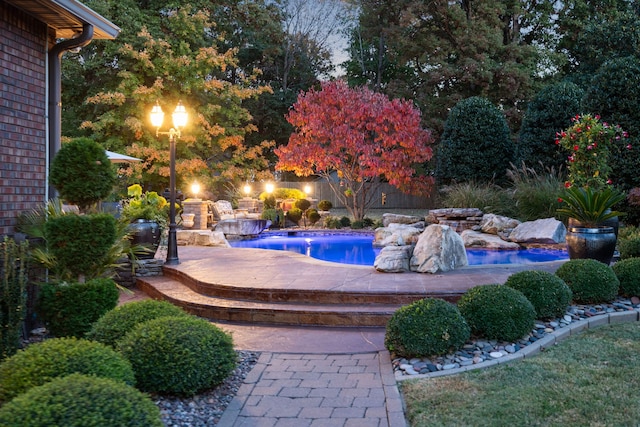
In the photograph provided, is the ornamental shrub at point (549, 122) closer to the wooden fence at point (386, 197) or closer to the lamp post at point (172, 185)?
the wooden fence at point (386, 197)

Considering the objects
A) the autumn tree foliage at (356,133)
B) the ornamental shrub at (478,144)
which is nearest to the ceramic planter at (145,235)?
the autumn tree foliage at (356,133)

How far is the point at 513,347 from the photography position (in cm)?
471

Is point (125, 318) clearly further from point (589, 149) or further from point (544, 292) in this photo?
point (589, 149)

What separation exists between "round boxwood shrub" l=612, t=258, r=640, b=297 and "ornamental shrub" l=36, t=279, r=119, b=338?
18.6 ft

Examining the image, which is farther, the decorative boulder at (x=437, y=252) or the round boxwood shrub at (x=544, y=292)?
the decorative boulder at (x=437, y=252)

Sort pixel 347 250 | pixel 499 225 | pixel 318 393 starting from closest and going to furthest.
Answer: pixel 318 393, pixel 347 250, pixel 499 225

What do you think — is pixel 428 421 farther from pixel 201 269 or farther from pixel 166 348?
pixel 201 269

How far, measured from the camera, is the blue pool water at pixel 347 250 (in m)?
10.9

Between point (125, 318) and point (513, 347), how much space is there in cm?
320

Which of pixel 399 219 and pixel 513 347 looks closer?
pixel 513 347

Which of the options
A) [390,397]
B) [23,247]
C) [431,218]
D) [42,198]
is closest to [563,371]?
[390,397]

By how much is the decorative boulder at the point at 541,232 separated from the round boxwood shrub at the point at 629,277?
549cm

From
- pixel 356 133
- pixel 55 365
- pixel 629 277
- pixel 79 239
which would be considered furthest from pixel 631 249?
pixel 356 133

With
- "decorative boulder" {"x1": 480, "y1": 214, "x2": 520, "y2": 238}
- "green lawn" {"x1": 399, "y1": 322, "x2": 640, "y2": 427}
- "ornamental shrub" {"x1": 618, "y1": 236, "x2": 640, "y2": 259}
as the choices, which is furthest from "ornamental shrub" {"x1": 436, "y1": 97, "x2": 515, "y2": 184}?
"green lawn" {"x1": 399, "y1": 322, "x2": 640, "y2": 427}
